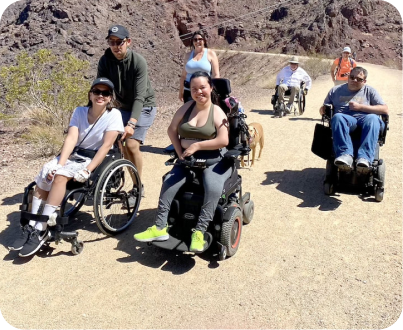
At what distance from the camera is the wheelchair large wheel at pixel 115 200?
406cm

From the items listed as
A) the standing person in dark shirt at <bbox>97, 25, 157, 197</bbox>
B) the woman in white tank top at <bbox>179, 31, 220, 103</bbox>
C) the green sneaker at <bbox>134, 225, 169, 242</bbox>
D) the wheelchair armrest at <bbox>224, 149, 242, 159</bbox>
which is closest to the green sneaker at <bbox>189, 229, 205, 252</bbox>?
the green sneaker at <bbox>134, 225, 169, 242</bbox>

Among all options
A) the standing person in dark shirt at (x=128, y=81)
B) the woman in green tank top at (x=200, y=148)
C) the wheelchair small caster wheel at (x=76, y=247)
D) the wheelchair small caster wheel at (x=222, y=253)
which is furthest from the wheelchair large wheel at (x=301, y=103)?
the wheelchair small caster wheel at (x=76, y=247)

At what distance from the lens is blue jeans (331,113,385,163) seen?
497cm

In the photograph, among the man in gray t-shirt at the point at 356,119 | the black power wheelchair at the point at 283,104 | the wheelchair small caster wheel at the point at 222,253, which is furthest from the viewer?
the black power wheelchair at the point at 283,104

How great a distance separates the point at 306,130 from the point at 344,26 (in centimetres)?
3642

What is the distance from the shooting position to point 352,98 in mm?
5340

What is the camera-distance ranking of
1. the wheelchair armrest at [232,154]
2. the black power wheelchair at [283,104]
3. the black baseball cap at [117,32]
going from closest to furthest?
the wheelchair armrest at [232,154]
the black baseball cap at [117,32]
the black power wheelchair at [283,104]

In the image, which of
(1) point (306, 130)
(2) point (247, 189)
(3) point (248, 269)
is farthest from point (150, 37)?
(3) point (248, 269)

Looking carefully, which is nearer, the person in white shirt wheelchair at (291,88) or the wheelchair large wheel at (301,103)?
the person in white shirt wheelchair at (291,88)

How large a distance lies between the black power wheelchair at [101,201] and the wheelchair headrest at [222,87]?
1.11 meters

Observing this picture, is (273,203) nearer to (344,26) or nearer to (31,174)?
(31,174)

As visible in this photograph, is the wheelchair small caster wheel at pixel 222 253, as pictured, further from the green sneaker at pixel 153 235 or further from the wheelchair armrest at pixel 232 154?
the wheelchair armrest at pixel 232 154

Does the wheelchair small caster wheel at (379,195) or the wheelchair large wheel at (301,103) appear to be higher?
the wheelchair large wheel at (301,103)

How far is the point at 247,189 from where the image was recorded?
5.62 metres
